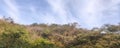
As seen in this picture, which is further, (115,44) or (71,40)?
(71,40)

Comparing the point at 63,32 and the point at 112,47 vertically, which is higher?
the point at 63,32

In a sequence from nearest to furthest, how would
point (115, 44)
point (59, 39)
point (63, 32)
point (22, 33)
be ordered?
point (115, 44)
point (22, 33)
point (59, 39)
point (63, 32)

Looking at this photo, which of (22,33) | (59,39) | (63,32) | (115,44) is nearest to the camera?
(115,44)

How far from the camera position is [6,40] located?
606 inches

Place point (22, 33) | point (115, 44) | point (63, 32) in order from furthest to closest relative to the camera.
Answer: point (63, 32)
point (22, 33)
point (115, 44)

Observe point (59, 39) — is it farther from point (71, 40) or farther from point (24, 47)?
point (24, 47)

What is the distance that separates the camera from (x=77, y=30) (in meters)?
19.3

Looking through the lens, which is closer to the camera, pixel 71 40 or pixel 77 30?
pixel 71 40

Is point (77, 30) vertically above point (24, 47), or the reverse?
point (77, 30)

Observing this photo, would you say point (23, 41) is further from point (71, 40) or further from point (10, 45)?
point (71, 40)

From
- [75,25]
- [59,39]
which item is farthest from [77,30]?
[59,39]

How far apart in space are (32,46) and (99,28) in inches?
161

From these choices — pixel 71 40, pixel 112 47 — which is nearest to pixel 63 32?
pixel 71 40

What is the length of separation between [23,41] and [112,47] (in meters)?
4.70
